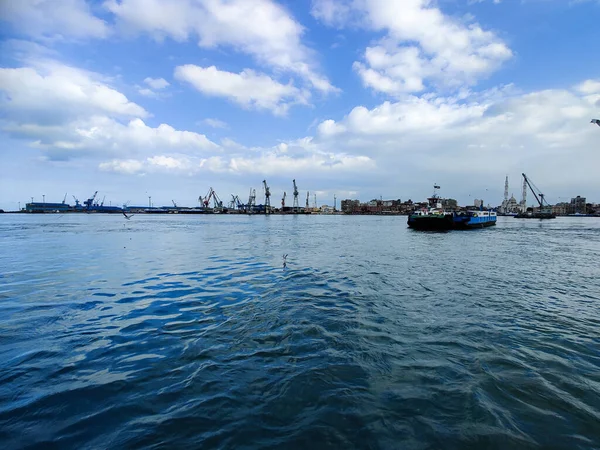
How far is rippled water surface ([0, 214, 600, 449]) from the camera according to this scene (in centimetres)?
425

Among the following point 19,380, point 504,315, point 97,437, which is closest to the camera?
point 97,437

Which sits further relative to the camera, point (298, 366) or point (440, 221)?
point (440, 221)

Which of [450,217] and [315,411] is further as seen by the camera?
[450,217]

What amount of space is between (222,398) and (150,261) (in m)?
17.1

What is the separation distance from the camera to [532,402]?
16.3 ft

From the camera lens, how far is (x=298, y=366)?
6.00 m

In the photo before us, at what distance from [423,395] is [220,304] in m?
7.01

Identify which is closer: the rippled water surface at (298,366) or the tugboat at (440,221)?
the rippled water surface at (298,366)

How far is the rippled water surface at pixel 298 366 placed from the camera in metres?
4.25

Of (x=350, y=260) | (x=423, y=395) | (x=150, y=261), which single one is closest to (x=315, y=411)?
(x=423, y=395)

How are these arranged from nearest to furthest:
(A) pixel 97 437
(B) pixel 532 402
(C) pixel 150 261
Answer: (A) pixel 97 437
(B) pixel 532 402
(C) pixel 150 261

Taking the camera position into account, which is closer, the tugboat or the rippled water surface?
the rippled water surface

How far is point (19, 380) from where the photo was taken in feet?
18.0

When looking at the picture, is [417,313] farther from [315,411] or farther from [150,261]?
[150,261]
